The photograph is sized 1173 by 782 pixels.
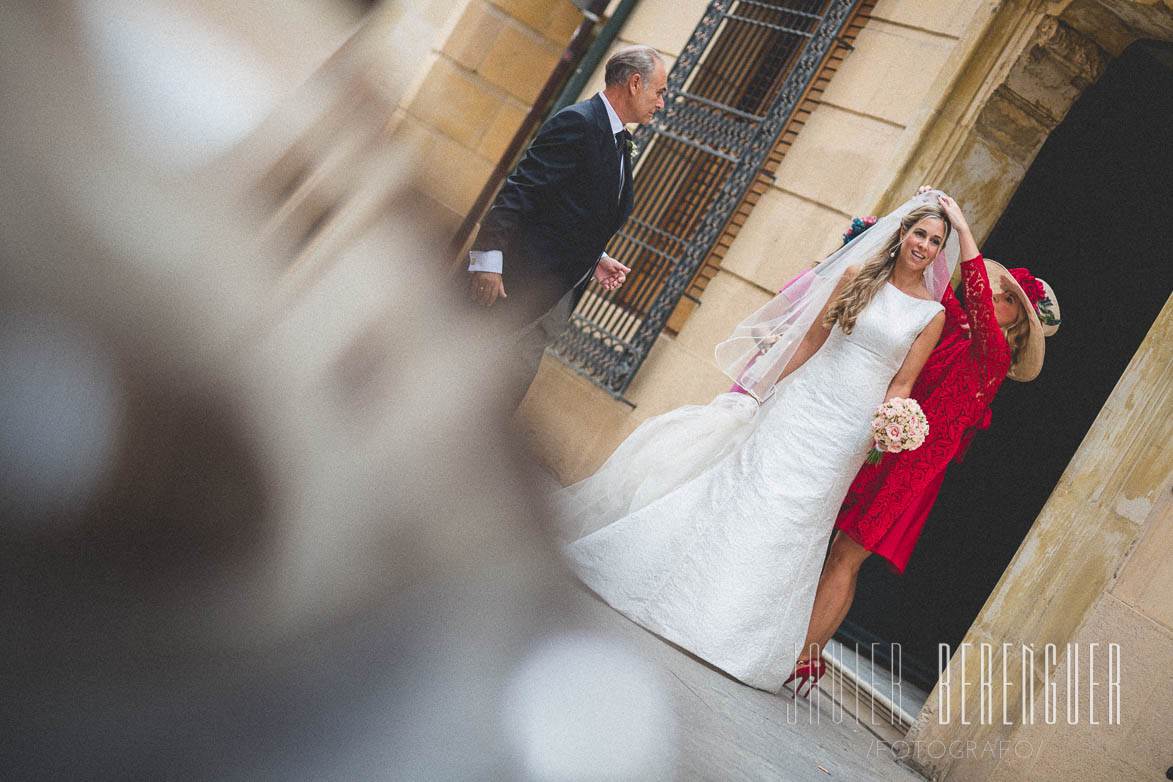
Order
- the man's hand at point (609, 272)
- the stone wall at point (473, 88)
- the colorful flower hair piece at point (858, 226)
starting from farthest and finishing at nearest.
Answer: the stone wall at point (473, 88), the colorful flower hair piece at point (858, 226), the man's hand at point (609, 272)

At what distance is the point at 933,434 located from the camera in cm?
454

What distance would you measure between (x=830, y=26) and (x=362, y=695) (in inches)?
246

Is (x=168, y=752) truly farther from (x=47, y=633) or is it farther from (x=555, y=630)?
(x=555, y=630)

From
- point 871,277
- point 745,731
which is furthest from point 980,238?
point 745,731

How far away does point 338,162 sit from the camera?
6.86 metres

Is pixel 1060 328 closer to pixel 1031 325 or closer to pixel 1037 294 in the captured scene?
pixel 1037 294

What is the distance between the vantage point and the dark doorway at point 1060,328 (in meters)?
6.22

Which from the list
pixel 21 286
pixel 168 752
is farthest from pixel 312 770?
pixel 21 286

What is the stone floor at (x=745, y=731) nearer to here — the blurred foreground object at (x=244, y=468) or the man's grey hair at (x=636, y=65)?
the blurred foreground object at (x=244, y=468)

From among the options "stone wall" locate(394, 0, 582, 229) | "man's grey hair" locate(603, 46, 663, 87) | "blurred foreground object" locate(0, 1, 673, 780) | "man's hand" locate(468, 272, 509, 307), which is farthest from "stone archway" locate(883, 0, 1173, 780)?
"stone wall" locate(394, 0, 582, 229)

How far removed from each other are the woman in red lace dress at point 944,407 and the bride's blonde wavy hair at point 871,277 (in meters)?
0.10

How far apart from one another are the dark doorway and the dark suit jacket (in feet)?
10.3

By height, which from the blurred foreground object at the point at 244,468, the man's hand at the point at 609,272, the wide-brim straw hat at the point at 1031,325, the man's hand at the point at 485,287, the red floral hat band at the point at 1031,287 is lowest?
the blurred foreground object at the point at 244,468

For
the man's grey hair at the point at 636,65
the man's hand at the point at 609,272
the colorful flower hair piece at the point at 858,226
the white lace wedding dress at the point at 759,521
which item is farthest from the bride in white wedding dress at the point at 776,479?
the man's grey hair at the point at 636,65
